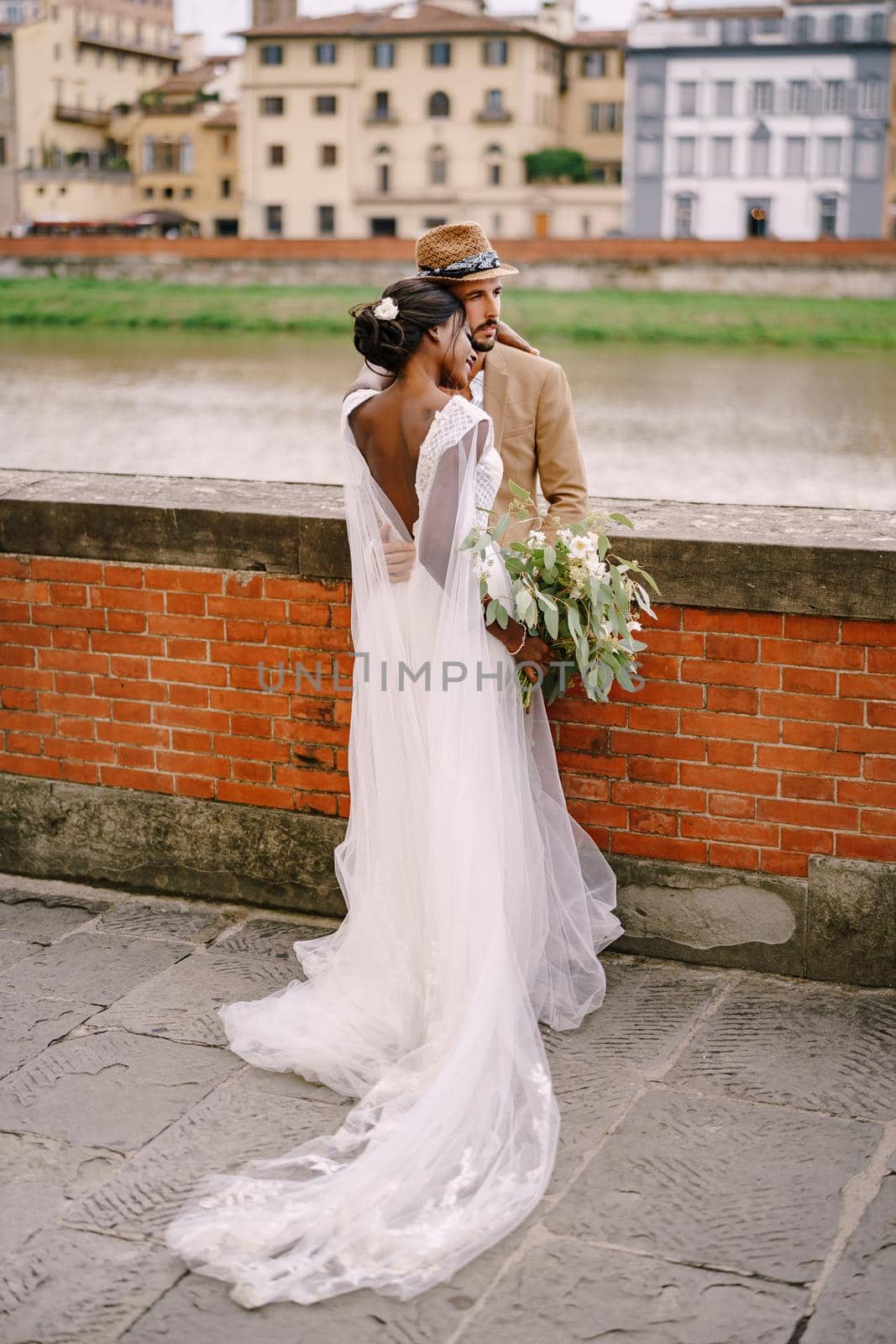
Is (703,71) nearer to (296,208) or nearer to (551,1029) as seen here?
(296,208)

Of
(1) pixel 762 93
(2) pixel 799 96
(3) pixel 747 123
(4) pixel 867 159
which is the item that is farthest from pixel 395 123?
(4) pixel 867 159

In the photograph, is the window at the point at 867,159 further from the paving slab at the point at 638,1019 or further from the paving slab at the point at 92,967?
the paving slab at the point at 92,967

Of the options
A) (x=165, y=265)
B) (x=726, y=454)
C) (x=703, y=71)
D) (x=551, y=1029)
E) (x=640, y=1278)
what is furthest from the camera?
(x=703, y=71)

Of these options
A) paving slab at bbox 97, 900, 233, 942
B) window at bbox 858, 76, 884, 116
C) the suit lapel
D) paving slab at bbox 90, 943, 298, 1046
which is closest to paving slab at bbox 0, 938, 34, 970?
paving slab at bbox 97, 900, 233, 942

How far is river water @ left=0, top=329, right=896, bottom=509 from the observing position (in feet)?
85.4

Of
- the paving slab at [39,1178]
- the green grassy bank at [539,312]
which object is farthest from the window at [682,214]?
the paving slab at [39,1178]

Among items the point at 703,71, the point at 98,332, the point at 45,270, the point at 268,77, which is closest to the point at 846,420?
the point at 98,332

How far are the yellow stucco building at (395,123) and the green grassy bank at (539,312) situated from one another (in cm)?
1894

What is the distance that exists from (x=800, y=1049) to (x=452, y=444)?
1.38m

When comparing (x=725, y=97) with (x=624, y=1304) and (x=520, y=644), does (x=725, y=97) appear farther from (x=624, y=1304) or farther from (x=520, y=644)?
(x=624, y=1304)

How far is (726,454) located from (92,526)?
2537cm

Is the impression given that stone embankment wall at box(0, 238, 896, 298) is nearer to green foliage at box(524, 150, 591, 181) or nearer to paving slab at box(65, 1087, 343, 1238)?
green foliage at box(524, 150, 591, 181)

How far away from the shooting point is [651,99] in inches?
2507

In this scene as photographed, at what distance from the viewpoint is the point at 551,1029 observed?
3248mm
